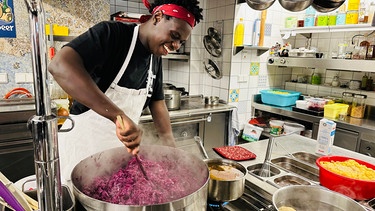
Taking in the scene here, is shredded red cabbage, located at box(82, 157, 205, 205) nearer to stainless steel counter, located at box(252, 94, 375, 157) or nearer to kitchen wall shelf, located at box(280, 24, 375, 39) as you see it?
stainless steel counter, located at box(252, 94, 375, 157)

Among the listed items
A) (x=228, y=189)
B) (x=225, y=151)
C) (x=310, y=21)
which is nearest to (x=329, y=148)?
(x=225, y=151)

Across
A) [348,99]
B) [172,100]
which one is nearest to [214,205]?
[172,100]

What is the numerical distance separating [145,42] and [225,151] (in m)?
0.89

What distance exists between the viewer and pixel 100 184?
0.91 meters

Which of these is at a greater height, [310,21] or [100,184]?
[310,21]

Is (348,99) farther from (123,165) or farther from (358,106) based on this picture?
(123,165)

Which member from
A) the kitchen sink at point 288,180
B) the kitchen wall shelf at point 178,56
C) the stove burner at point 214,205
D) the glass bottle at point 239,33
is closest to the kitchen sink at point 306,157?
the kitchen sink at point 288,180

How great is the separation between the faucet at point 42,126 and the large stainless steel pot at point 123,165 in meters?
0.13

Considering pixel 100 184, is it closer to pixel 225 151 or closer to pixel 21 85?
pixel 225 151

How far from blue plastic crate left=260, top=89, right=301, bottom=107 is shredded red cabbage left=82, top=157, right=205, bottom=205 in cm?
288

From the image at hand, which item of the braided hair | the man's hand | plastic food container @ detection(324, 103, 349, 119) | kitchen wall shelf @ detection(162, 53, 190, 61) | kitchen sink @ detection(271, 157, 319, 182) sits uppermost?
the braided hair

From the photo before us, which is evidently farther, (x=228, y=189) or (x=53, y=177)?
(x=228, y=189)

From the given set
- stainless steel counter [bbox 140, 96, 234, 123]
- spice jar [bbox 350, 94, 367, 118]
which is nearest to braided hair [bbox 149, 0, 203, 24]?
→ stainless steel counter [bbox 140, 96, 234, 123]

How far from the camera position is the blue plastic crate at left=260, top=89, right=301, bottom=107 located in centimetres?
354
